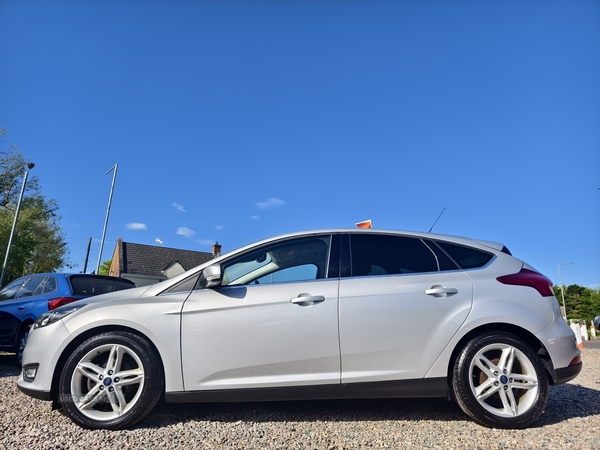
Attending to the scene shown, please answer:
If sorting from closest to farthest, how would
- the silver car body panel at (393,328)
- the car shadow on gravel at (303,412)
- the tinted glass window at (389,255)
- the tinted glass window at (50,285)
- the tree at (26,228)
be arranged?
1. the silver car body panel at (393,328)
2. the car shadow on gravel at (303,412)
3. the tinted glass window at (389,255)
4. the tinted glass window at (50,285)
5. the tree at (26,228)

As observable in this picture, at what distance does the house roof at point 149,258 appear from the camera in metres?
33.7

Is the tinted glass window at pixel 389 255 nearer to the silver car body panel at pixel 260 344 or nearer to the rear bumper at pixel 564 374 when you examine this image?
the silver car body panel at pixel 260 344

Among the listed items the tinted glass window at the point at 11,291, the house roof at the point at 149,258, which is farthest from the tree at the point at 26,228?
the tinted glass window at the point at 11,291

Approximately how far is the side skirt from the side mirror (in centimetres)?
81

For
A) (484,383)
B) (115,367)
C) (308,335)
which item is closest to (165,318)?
(115,367)

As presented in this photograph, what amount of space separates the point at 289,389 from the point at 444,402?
1694mm

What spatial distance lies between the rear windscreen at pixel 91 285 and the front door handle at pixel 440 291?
4.42 m

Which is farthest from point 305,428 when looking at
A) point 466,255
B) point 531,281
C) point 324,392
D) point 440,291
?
point 531,281

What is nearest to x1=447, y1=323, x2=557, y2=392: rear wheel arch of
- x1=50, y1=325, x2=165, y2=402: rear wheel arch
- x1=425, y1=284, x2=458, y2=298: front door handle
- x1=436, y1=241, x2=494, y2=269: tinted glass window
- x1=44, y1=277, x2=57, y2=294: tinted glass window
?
x1=425, y1=284, x2=458, y2=298: front door handle

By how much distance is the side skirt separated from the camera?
3.11 meters

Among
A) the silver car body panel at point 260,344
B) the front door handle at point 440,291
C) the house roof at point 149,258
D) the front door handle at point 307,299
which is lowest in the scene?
the silver car body panel at point 260,344

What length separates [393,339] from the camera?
3201mm

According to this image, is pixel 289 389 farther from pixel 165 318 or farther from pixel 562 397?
pixel 562 397

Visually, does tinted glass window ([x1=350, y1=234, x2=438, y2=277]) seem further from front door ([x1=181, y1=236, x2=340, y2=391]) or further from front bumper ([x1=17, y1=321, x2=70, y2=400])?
front bumper ([x1=17, y1=321, x2=70, y2=400])
